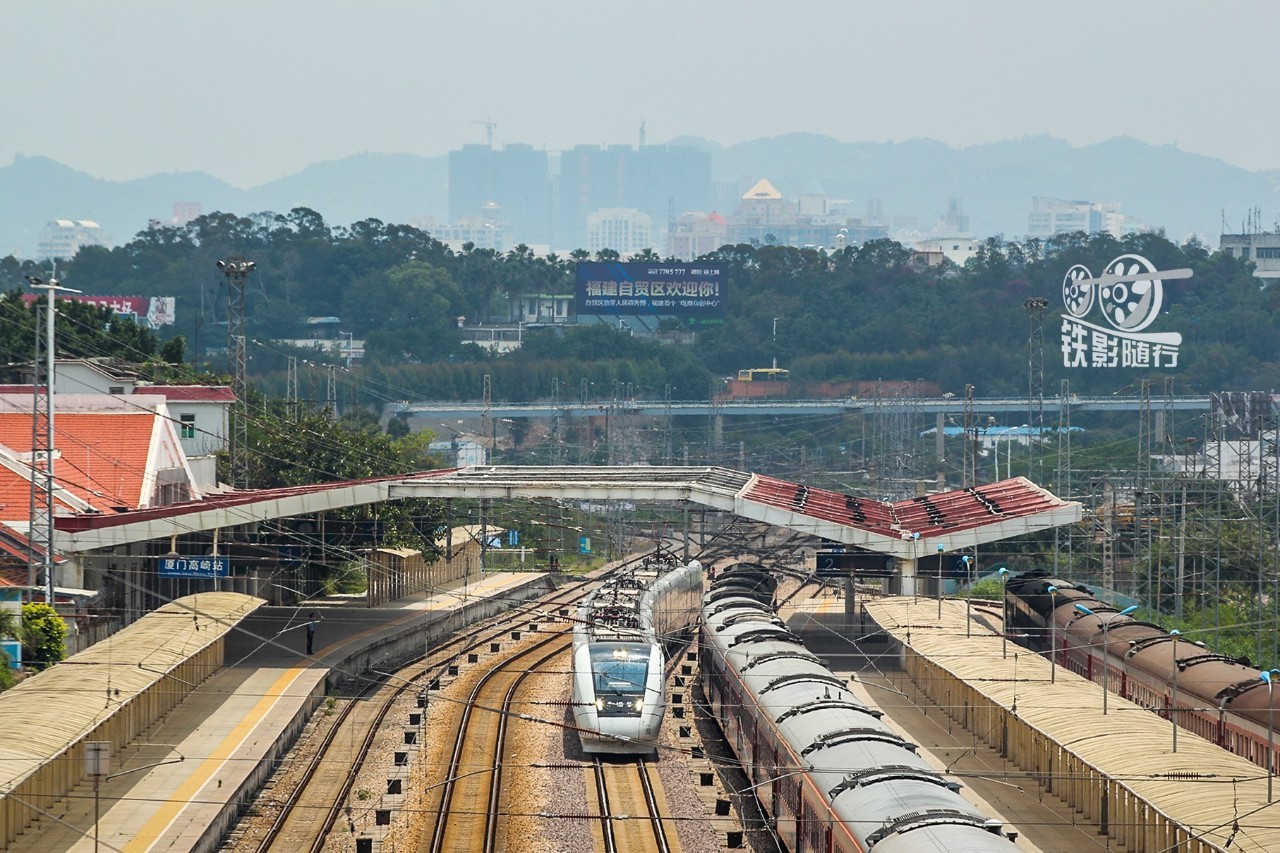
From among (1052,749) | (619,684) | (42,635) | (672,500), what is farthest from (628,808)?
(672,500)

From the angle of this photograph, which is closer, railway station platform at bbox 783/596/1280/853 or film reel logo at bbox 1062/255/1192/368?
railway station platform at bbox 783/596/1280/853

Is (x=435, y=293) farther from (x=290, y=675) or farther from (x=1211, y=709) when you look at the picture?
(x=1211, y=709)

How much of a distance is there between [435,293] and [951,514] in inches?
4557

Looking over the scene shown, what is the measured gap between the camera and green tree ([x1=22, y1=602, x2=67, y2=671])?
39000 millimetres

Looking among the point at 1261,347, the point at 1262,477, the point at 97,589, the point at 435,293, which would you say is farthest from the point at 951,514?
the point at 1261,347

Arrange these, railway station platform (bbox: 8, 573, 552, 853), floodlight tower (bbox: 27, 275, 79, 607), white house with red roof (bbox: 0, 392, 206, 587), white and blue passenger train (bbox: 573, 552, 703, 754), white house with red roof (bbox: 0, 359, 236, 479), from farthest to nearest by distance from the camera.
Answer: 1. white house with red roof (bbox: 0, 359, 236, 479)
2. white house with red roof (bbox: 0, 392, 206, 587)
3. floodlight tower (bbox: 27, 275, 79, 607)
4. white and blue passenger train (bbox: 573, 552, 703, 754)
5. railway station platform (bbox: 8, 573, 552, 853)

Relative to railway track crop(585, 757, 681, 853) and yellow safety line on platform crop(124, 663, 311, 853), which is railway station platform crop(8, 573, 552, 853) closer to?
yellow safety line on platform crop(124, 663, 311, 853)

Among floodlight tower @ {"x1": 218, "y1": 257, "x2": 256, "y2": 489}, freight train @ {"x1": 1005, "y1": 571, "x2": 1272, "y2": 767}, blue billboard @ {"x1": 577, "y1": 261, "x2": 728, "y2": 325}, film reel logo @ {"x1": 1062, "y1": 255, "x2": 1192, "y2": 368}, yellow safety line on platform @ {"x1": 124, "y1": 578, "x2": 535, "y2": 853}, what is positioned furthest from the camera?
film reel logo @ {"x1": 1062, "y1": 255, "x2": 1192, "y2": 368}

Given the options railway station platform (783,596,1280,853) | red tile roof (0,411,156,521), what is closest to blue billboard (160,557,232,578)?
red tile roof (0,411,156,521)

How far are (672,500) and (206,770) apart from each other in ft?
75.6

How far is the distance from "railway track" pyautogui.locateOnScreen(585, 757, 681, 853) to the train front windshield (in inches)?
44.5

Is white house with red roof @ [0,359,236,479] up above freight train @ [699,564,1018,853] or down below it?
above

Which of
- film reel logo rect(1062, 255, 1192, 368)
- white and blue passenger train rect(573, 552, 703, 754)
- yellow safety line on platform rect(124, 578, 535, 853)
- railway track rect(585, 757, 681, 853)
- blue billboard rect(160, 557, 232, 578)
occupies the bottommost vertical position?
railway track rect(585, 757, 681, 853)

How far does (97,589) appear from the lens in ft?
161
